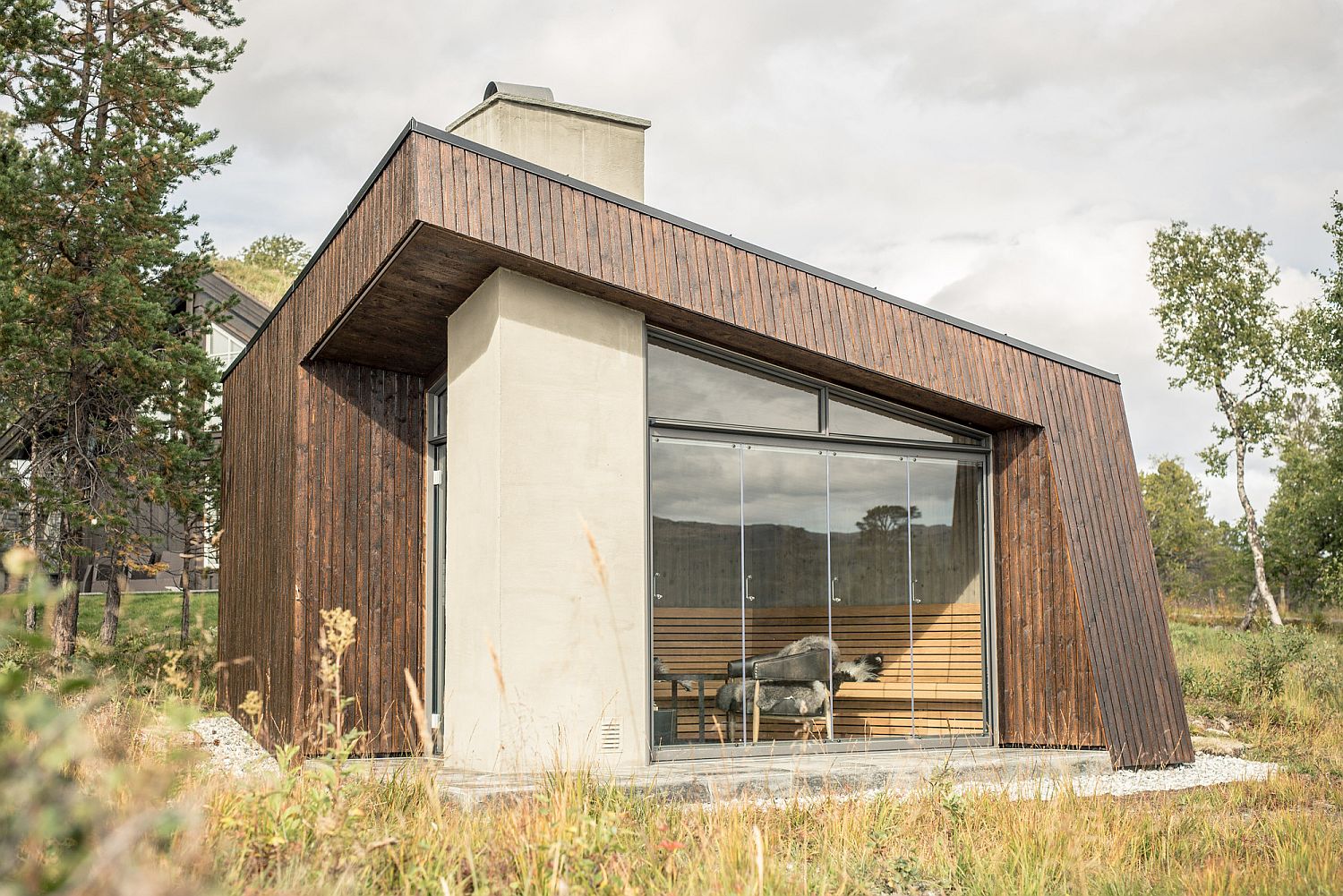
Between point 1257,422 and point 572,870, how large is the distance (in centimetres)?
2422

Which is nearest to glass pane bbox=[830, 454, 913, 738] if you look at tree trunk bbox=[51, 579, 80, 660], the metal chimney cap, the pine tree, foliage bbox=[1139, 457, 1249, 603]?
the metal chimney cap

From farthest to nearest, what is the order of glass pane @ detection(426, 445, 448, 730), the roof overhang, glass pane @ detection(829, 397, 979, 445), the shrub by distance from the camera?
the shrub → glass pane @ detection(426, 445, 448, 730) → glass pane @ detection(829, 397, 979, 445) → the roof overhang

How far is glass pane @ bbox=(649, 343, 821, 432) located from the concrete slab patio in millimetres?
2511

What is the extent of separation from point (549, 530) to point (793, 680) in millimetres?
2404

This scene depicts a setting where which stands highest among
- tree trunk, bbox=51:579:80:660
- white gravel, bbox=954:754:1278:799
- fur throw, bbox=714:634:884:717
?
tree trunk, bbox=51:579:80:660

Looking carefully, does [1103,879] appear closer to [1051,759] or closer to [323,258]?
[1051,759]

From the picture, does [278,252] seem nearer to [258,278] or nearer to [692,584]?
Answer: [258,278]

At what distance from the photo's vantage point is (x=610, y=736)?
729cm

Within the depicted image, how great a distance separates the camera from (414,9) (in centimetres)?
1592

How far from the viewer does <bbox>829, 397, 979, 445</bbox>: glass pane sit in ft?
28.6

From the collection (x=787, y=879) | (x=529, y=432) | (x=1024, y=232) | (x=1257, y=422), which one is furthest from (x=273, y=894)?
(x=1024, y=232)

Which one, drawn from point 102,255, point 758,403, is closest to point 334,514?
point 758,403

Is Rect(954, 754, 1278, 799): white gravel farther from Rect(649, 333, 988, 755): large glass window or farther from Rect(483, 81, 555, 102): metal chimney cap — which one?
Rect(483, 81, 555, 102): metal chimney cap

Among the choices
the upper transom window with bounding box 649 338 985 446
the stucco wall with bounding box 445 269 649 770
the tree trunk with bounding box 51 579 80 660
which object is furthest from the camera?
the tree trunk with bounding box 51 579 80 660
